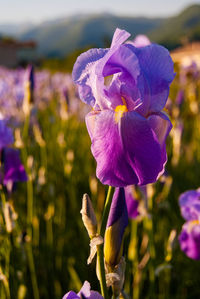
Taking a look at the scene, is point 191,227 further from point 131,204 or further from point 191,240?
point 131,204

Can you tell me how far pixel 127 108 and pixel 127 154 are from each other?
0.16 m

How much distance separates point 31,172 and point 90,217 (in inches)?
48.9

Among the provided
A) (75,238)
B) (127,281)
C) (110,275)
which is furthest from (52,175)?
(110,275)

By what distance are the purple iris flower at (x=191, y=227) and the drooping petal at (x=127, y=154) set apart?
3.04 feet

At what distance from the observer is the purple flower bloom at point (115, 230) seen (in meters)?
0.93

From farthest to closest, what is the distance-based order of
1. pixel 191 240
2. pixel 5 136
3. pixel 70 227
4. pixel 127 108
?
pixel 70 227, pixel 5 136, pixel 191 240, pixel 127 108

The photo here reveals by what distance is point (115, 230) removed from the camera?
36.9 inches

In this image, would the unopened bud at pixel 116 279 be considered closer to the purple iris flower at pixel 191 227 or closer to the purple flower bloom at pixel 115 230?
the purple flower bloom at pixel 115 230

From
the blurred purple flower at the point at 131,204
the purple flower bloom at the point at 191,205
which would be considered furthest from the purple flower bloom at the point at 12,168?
the purple flower bloom at the point at 191,205

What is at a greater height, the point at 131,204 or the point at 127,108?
A: the point at 127,108

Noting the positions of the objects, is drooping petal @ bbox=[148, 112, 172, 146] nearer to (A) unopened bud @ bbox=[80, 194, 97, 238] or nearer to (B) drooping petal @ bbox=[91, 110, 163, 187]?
(B) drooping petal @ bbox=[91, 110, 163, 187]

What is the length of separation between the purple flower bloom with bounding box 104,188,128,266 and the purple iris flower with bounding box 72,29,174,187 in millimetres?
140

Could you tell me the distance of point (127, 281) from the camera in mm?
2059

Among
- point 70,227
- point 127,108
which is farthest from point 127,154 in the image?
point 70,227
